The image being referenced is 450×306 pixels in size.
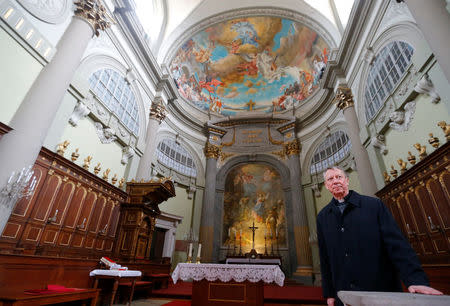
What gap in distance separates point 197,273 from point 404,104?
25.2 feet

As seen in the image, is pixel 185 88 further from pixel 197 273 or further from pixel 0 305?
pixel 0 305

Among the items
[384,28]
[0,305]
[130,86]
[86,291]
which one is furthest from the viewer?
[130,86]

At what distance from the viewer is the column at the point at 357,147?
8.84m

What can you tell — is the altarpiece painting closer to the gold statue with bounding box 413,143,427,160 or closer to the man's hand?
the gold statue with bounding box 413,143,427,160

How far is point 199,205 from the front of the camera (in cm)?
1430

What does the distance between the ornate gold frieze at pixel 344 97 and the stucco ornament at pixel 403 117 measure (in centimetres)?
313

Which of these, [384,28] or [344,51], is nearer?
[384,28]

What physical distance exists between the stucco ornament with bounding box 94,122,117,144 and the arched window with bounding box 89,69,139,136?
0.83 m

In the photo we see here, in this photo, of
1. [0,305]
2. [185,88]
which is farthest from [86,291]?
[185,88]

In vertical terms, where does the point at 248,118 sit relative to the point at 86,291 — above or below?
above

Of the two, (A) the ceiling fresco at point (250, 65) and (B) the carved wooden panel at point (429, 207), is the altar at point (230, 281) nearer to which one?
(B) the carved wooden panel at point (429, 207)

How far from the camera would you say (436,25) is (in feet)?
17.7

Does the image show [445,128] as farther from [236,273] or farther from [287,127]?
[287,127]

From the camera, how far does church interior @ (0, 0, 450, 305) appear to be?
210 inches
